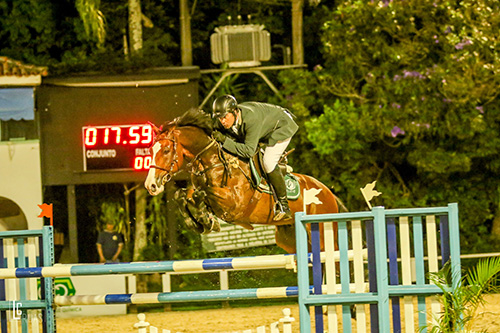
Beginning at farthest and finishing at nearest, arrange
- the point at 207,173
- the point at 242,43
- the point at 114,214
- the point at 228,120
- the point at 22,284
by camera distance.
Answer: the point at 114,214 < the point at 242,43 < the point at 207,173 < the point at 228,120 < the point at 22,284

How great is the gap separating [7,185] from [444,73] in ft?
21.0

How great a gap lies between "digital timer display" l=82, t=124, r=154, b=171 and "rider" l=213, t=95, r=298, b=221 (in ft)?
17.4

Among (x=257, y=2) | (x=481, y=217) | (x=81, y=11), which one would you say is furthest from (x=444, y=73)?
(x=81, y=11)

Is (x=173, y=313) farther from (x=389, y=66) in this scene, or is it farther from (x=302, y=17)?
(x=302, y=17)

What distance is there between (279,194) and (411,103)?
5668 mm

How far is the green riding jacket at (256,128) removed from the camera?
6230 millimetres

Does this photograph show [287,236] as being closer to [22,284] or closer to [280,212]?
[280,212]

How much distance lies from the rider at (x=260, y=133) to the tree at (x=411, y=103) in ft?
17.6

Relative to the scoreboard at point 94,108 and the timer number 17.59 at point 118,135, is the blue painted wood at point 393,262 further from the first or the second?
the scoreboard at point 94,108

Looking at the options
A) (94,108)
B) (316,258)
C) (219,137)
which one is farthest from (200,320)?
(316,258)

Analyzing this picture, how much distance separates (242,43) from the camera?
12938 mm

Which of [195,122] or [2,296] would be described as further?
[195,122]

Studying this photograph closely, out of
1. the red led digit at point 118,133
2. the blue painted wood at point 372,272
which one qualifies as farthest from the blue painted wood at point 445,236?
the red led digit at point 118,133

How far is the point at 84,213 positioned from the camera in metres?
13.9
